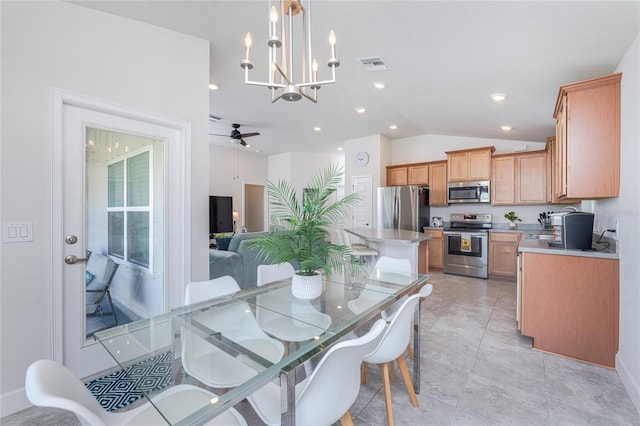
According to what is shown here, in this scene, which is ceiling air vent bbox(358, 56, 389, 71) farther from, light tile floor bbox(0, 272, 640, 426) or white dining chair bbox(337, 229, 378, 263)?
light tile floor bbox(0, 272, 640, 426)

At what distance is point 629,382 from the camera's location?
1.87 meters

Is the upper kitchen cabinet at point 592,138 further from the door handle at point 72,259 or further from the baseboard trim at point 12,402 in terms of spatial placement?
the baseboard trim at point 12,402

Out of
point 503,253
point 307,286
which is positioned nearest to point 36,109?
point 307,286

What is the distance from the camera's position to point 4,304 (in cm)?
168

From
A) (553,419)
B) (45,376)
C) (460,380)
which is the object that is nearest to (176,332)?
(45,376)

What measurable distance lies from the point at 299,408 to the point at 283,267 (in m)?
1.46

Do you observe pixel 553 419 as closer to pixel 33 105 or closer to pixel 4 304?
pixel 4 304

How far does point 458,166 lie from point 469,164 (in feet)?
0.63

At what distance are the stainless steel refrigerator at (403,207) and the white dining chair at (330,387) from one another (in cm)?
464

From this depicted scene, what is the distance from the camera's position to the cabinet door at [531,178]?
4.73m

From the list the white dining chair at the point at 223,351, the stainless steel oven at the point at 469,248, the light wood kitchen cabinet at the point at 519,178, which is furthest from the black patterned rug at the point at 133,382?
the light wood kitchen cabinet at the point at 519,178

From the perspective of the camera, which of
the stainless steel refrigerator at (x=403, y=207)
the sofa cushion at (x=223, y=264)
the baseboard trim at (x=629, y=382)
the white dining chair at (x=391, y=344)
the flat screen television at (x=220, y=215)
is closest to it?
the white dining chair at (x=391, y=344)

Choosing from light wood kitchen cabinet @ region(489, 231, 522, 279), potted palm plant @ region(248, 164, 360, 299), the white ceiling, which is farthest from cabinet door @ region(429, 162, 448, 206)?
potted palm plant @ region(248, 164, 360, 299)

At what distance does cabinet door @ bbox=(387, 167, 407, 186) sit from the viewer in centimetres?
609
